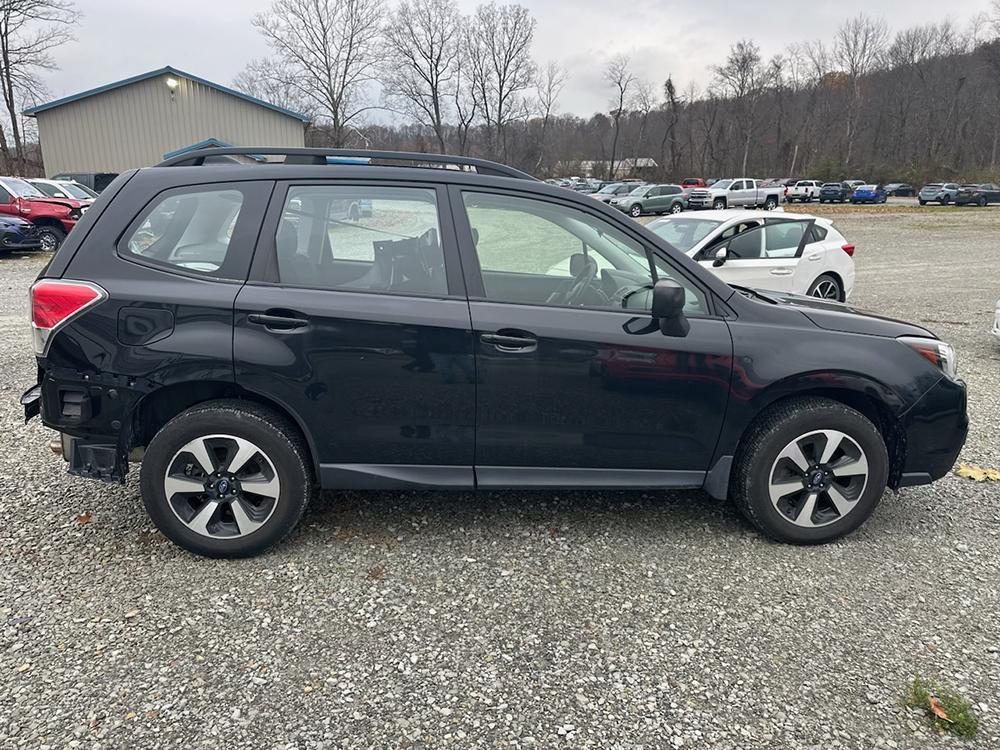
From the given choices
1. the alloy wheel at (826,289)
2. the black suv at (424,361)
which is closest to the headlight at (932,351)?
the black suv at (424,361)

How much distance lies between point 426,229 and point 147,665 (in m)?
2.16

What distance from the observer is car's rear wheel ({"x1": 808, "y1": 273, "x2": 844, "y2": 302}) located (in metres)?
9.02

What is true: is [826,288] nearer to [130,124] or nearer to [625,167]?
[130,124]

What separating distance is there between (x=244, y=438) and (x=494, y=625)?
1.38m

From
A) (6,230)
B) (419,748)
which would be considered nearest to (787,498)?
(419,748)

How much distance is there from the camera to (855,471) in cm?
343

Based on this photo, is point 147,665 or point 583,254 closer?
point 147,665

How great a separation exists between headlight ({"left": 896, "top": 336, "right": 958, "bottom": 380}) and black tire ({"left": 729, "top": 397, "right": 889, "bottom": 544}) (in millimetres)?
466

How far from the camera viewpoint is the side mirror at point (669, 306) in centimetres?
315

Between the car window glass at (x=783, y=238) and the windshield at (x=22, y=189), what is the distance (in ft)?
53.7

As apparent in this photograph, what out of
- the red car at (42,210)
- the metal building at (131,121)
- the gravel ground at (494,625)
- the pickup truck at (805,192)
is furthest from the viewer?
the pickup truck at (805,192)

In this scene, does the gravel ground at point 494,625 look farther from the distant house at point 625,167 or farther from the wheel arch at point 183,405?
the distant house at point 625,167

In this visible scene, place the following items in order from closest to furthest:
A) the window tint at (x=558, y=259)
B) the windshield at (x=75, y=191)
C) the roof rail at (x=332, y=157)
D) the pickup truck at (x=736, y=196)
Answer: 1. the window tint at (x=558, y=259)
2. the roof rail at (x=332, y=157)
3. the windshield at (x=75, y=191)
4. the pickup truck at (x=736, y=196)

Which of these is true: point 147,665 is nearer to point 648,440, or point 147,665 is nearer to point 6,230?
point 648,440
